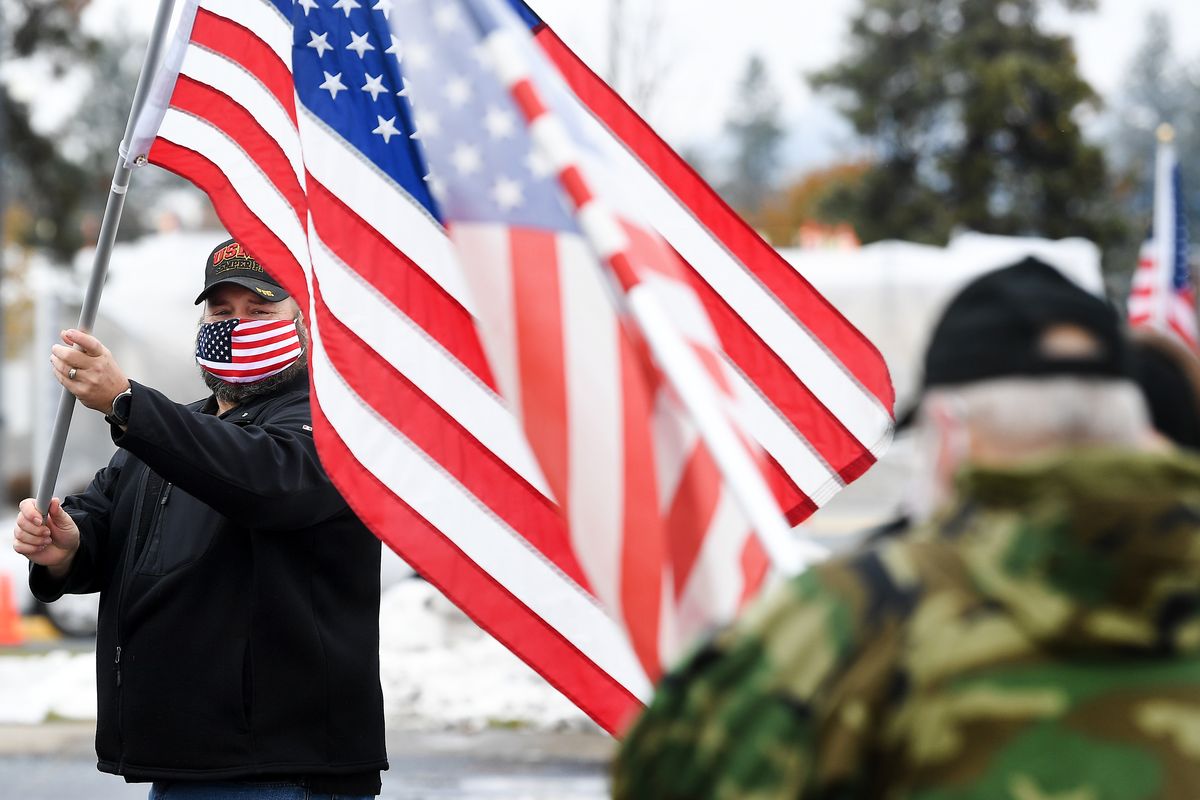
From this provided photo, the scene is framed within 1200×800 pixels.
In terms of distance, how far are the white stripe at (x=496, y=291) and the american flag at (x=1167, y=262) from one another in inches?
351

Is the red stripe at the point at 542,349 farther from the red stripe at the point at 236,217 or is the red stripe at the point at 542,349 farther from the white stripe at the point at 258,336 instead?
the white stripe at the point at 258,336

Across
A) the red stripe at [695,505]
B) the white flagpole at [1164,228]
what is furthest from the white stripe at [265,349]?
the white flagpole at [1164,228]

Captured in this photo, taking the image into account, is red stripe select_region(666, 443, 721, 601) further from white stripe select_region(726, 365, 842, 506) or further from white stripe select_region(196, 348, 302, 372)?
white stripe select_region(196, 348, 302, 372)

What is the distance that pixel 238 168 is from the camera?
12.3ft

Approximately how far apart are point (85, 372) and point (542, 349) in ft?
4.53

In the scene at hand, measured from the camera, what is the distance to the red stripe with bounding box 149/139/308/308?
365 cm

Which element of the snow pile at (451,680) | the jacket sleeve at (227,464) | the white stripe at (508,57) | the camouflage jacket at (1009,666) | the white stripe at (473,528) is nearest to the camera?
the camouflage jacket at (1009,666)

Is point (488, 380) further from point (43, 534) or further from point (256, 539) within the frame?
point (43, 534)

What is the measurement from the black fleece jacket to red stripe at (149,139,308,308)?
388 millimetres

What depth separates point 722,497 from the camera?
2221 mm

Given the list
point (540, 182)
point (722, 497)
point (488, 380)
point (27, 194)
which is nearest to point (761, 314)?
point (488, 380)

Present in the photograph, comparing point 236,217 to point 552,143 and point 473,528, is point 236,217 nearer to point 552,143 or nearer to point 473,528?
point 473,528

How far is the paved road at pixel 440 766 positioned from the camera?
7.34 meters

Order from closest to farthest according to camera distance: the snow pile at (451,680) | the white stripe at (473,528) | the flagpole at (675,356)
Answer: the flagpole at (675,356) → the white stripe at (473,528) → the snow pile at (451,680)
